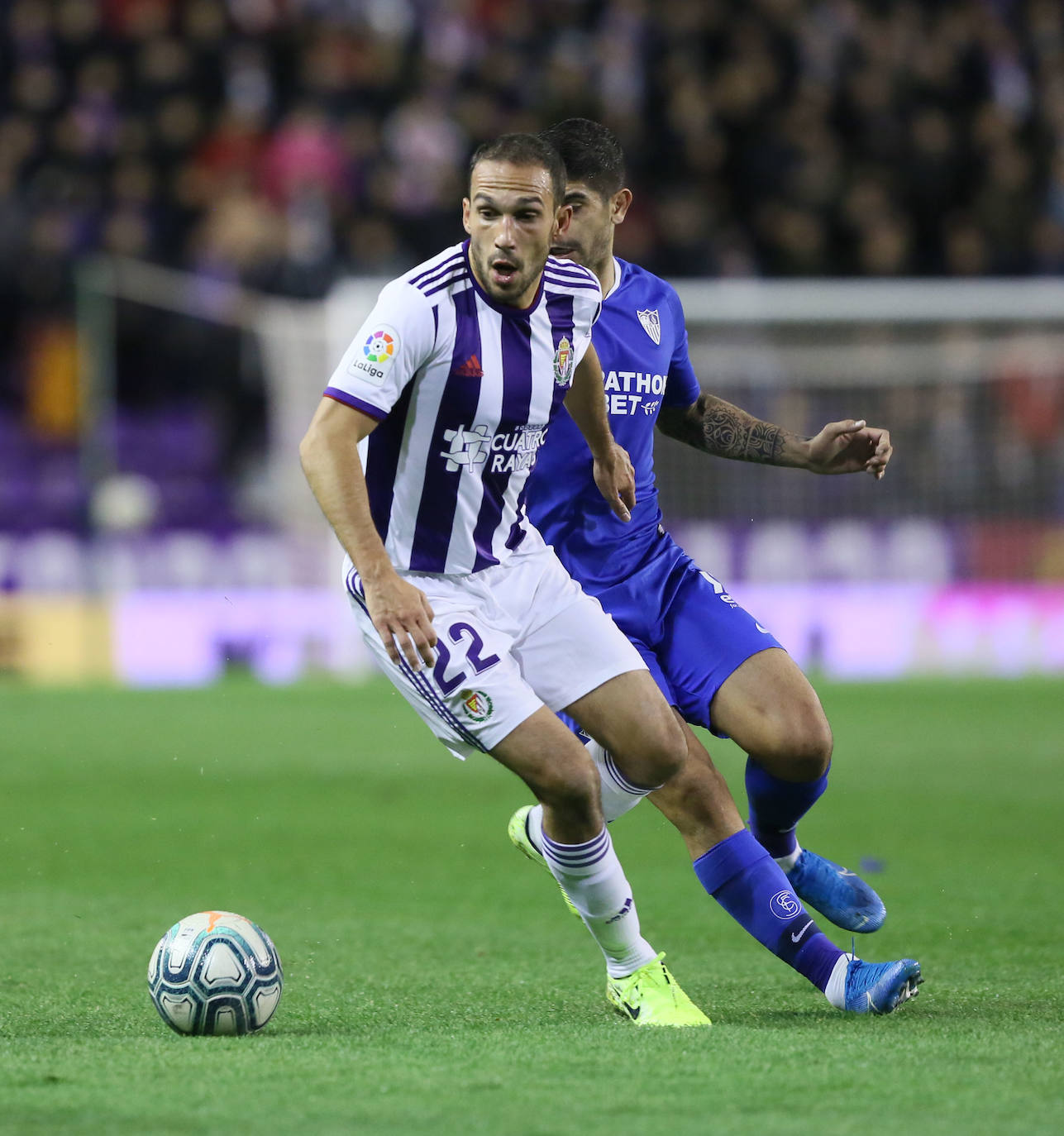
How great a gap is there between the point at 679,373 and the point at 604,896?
179cm

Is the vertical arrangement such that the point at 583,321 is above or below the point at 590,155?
below

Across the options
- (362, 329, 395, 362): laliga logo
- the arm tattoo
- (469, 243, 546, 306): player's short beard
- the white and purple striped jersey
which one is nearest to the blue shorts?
the arm tattoo

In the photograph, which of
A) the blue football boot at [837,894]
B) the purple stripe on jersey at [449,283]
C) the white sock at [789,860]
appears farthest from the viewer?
the white sock at [789,860]

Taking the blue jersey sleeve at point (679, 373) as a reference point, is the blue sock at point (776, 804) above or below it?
below

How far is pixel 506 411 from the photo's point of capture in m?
4.69

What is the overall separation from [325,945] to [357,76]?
1304 centimetres

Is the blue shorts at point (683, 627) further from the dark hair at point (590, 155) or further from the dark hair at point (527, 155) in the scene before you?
the dark hair at point (527, 155)

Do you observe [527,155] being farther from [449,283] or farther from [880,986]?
[880,986]

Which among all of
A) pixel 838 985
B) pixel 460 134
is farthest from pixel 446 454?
pixel 460 134

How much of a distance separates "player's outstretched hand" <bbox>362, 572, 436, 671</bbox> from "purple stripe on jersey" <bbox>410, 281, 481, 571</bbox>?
40 centimetres

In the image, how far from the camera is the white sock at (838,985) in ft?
15.3

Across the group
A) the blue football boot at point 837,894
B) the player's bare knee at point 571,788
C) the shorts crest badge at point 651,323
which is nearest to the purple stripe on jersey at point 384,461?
the player's bare knee at point 571,788

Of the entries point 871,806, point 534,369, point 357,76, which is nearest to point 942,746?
point 871,806

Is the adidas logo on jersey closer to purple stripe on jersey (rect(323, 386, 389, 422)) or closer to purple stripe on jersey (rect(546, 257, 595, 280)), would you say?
purple stripe on jersey (rect(323, 386, 389, 422))
